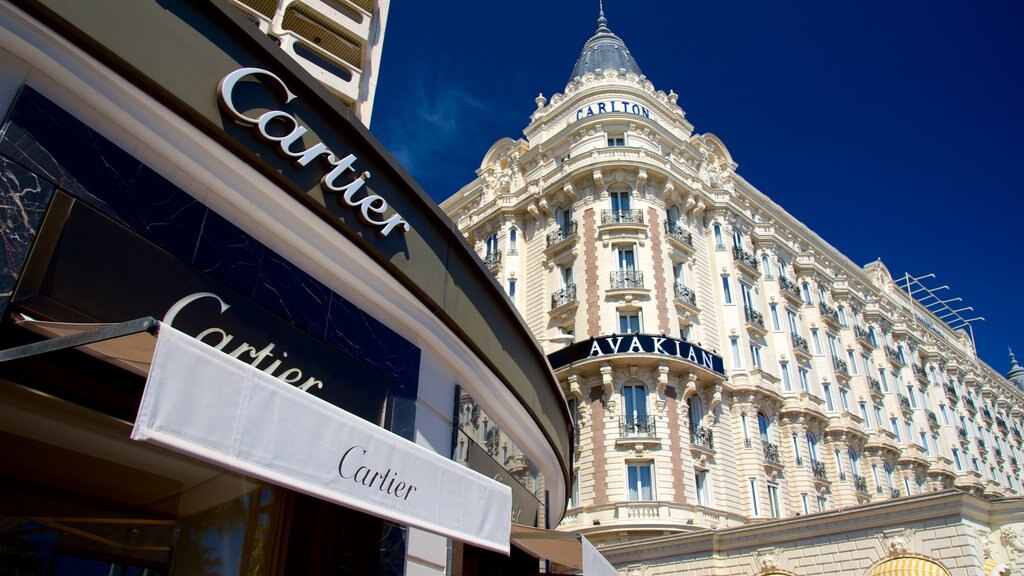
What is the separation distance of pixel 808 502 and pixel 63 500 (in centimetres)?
2891

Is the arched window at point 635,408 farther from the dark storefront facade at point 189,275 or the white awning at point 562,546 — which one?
the dark storefront facade at point 189,275

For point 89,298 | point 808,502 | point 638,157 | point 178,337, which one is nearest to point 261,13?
point 89,298

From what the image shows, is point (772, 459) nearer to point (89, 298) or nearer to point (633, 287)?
point (633, 287)

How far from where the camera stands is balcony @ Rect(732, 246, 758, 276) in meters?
31.6

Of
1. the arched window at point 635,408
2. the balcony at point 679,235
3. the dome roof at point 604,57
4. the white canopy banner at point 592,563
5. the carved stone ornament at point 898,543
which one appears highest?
the dome roof at point 604,57

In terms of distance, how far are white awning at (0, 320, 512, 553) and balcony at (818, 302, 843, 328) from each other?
3575 cm

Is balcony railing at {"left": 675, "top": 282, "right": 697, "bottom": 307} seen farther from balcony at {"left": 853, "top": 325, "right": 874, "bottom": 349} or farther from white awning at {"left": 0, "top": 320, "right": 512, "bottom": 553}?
white awning at {"left": 0, "top": 320, "right": 512, "bottom": 553}

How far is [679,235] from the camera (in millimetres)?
29781

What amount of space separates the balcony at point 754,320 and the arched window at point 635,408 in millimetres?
7602

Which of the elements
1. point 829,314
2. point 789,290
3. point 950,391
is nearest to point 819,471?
point 789,290

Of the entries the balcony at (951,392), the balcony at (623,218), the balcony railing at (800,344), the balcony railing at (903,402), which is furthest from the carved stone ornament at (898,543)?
the balcony at (951,392)

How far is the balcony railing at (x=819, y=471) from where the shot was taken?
29016 millimetres

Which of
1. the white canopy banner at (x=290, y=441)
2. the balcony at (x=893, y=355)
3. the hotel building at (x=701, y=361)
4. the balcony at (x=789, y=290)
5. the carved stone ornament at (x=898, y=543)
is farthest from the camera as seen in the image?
the balcony at (x=893, y=355)

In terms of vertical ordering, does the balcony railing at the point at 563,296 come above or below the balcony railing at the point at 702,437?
above
